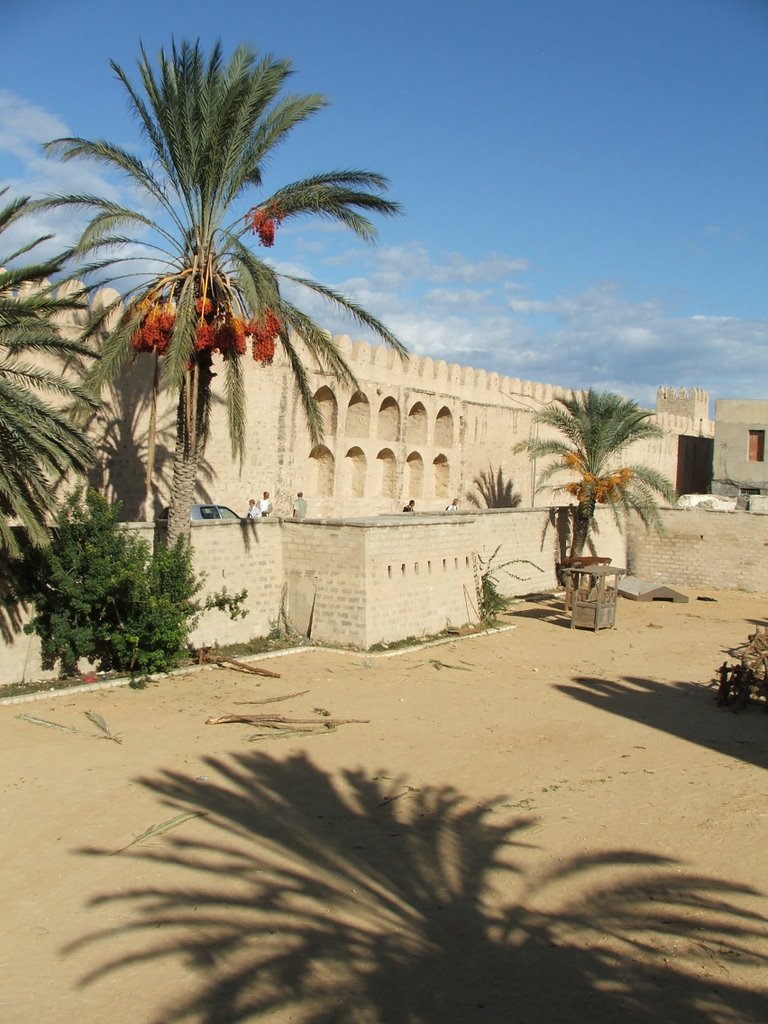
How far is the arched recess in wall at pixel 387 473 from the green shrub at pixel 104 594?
11.1 meters

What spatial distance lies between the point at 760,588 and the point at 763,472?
8.76 m

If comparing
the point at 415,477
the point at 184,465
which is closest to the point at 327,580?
the point at 184,465

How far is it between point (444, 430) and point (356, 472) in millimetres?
3715

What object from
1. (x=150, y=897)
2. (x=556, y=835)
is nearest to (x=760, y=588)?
(x=556, y=835)

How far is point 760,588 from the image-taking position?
917 inches

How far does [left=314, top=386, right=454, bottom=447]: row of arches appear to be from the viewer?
20734mm

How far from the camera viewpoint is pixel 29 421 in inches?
381

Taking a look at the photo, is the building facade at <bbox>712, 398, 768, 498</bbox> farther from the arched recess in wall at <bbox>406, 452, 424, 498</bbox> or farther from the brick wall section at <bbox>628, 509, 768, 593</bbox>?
the arched recess in wall at <bbox>406, 452, 424, 498</bbox>

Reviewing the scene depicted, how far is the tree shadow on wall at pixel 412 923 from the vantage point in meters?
5.10

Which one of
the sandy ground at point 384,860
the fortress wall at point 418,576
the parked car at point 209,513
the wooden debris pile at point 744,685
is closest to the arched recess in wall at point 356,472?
the fortress wall at point 418,576

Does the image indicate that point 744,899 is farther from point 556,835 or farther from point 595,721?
point 595,721

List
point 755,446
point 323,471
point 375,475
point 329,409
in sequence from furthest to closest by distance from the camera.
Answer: point 755,446, point 375,475, point 323,471, point 329,409

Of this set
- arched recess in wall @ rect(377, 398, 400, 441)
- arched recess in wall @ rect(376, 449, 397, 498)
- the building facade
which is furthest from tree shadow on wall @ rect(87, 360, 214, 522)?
the building facade

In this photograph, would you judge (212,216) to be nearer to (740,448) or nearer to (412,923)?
(412,923)
